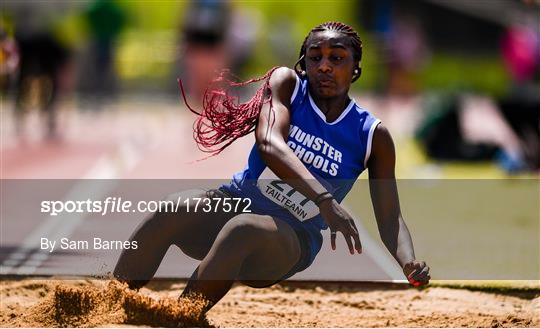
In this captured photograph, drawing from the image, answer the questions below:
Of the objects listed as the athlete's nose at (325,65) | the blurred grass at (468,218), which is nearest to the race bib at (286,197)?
the athlete's nose at (325,65)

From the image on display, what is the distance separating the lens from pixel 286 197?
5.63 meters

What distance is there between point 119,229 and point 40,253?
59.6 inches

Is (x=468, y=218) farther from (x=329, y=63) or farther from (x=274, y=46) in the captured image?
(x=274, y=46)

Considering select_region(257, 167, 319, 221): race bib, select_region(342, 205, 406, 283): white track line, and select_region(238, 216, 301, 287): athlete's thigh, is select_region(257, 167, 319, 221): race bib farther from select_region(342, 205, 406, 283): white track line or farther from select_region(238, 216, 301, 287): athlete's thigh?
select_region(342, 205, 406, 283): white track line

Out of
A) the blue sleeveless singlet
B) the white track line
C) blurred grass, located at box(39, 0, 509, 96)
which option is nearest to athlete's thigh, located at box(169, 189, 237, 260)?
the blue sleeveless singlet

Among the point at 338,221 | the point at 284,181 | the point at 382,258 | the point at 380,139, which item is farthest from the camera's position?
the point at 382,258

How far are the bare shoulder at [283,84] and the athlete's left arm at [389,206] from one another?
0.42 meters

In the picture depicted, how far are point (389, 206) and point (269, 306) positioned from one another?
155cm

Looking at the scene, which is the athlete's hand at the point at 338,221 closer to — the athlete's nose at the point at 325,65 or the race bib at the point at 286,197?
the race bib at the point at 286,197

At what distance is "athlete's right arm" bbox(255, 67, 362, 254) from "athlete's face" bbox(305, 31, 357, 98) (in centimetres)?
14

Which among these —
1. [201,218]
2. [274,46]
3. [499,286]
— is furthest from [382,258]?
[274,46]

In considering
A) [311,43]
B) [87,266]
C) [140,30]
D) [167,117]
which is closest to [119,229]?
[87,266]

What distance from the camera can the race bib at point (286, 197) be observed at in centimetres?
560

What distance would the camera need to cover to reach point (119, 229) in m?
6.74
